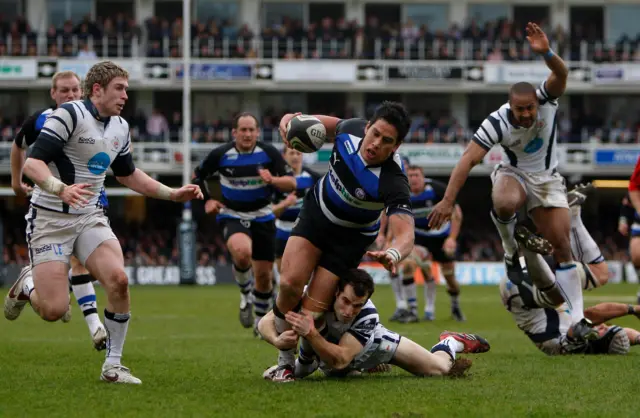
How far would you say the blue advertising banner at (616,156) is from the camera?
43.6 m

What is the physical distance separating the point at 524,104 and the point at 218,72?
34180mm

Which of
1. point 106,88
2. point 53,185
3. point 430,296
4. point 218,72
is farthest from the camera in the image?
point 218,72

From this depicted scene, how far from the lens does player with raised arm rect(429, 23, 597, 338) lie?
34.4 ft

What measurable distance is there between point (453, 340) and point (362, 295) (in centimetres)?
139

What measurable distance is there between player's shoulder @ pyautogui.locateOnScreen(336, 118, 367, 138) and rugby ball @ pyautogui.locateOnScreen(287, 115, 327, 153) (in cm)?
13

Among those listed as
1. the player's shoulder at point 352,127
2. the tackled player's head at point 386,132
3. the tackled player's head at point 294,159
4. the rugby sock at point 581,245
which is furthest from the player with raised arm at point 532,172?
the tackled player's head at point 294,159

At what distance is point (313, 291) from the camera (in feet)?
27.4

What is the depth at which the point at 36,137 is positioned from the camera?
1038 centimetres

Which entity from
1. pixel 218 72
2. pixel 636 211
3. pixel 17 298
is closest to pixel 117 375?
pixel 17 298

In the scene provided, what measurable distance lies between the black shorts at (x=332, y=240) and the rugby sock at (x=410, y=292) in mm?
9479

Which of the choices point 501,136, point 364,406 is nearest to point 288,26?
point 501,136

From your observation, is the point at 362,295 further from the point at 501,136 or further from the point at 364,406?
the point at 501,136

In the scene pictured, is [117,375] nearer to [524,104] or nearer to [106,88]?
[106,88]

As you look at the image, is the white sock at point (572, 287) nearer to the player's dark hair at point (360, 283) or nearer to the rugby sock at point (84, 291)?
the player's dark hair at point (360, 283)
